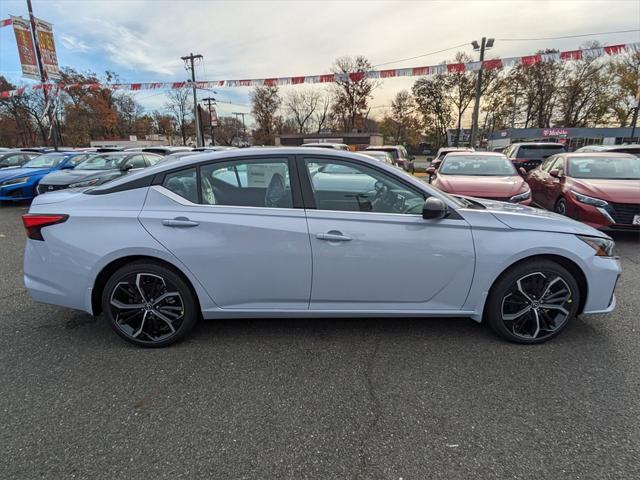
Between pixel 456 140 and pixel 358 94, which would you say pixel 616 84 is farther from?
pixel 358 94

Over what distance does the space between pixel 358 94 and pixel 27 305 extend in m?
47.5

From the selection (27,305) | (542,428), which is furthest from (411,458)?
(27,305)

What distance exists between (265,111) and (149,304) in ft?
196

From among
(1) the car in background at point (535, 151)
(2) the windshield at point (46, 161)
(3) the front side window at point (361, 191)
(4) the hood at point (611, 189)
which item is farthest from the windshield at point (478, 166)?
(2) the windshield at point (46, 161)

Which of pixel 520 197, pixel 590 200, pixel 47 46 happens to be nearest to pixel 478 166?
pixel 520 197

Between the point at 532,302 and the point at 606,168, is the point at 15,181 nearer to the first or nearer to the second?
the point at 532,302

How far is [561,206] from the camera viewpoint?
660 cm

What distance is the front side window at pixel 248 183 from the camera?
278 centimetres

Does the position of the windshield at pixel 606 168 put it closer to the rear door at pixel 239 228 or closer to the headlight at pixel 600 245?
the headlight at pixel 600 245

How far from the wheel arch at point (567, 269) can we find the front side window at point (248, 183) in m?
1.73

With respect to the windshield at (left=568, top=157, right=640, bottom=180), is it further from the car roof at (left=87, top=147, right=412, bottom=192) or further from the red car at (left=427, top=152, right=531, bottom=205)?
the car roof at (left=87, top=147, right=412, bottom=192)

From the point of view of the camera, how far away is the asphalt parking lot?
1.85 m

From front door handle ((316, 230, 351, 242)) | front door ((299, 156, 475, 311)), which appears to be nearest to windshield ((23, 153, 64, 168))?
front door ((299, 156, 475, 311))

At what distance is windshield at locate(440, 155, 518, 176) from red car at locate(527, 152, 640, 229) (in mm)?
875
